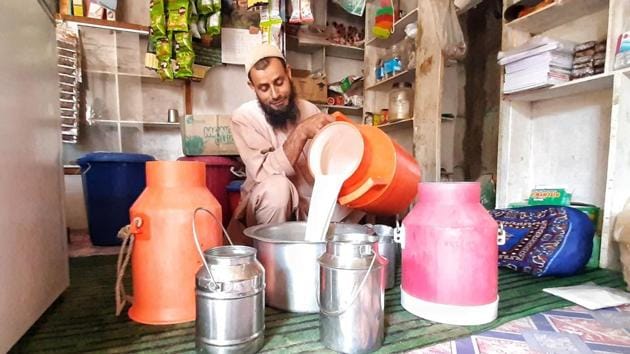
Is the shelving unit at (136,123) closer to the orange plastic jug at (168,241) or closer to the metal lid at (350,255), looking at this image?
the orange plastic jug at (168,241)

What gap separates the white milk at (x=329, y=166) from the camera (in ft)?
2.86

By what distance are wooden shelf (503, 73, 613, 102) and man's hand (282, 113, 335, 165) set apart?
36.2 inches

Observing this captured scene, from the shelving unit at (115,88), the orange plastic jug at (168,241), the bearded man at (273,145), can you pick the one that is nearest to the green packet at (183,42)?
the shelving unit at (115,88)

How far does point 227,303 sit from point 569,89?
1.49 meters

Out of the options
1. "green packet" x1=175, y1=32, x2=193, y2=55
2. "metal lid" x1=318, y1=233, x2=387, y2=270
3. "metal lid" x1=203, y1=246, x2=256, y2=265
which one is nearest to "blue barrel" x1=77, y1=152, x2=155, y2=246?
"green packet" x1=175, y1=32, x2=193, y2=55

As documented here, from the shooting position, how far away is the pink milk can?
719mm

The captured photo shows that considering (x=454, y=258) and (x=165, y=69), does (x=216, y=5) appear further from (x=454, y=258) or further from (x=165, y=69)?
(x=454, y=258)

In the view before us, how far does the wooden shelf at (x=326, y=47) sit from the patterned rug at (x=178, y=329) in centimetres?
205

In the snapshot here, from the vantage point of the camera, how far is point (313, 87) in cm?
249

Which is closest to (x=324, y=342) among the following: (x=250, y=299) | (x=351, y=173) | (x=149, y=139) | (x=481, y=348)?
(x=250, y=299)

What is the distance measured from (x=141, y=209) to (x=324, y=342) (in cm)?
46

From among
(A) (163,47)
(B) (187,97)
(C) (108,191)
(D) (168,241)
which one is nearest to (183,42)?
(A) (163,47)

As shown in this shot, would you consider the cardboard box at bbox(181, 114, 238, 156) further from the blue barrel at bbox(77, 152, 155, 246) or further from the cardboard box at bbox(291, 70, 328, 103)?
the cardboard box at bbox(291, 70, 328, 103)

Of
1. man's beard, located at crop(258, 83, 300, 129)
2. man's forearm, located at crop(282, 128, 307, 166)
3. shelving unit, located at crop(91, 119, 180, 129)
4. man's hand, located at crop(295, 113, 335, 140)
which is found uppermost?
shelving unit, located at crop(91, 119, 180, 129)
